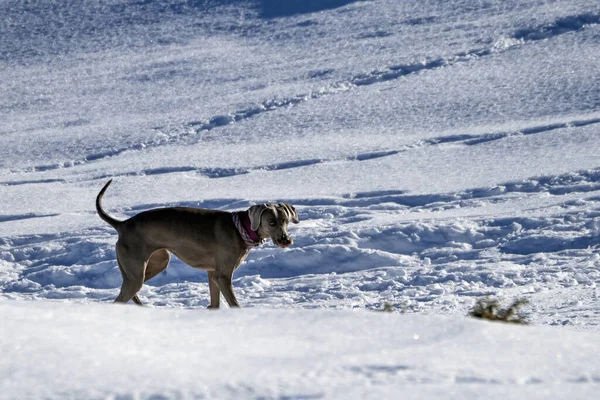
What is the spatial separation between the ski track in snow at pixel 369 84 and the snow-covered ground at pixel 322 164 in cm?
6

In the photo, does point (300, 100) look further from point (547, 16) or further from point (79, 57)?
point (79, 57)

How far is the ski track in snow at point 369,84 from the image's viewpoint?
16578 mm

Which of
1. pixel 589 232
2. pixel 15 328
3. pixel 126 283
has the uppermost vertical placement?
pixel 15 328

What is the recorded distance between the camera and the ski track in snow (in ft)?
54.4

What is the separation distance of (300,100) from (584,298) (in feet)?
38.8

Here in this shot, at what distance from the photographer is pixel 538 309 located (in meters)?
8.73

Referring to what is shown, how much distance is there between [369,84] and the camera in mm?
20797

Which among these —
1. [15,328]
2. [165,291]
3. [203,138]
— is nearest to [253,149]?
[203,138]

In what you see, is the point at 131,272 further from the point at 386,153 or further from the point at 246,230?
the point at 386,153

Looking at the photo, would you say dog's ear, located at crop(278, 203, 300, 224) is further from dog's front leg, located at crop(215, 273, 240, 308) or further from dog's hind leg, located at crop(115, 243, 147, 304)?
dog's hind leg, located at crop(115, 243, 147, 304)

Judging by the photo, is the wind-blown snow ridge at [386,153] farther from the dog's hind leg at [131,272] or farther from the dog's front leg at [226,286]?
the dog's front leg at [226,286]

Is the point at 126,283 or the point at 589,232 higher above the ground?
the point at 126,283

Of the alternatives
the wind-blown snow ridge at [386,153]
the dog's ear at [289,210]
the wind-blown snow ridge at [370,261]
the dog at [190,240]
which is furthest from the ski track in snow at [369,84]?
the dog's ear at [289,210]

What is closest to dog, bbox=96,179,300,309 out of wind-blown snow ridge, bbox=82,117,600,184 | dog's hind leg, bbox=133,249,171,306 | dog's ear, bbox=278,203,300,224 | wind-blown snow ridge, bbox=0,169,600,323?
dog's ear, bbox=278,203,300,224
